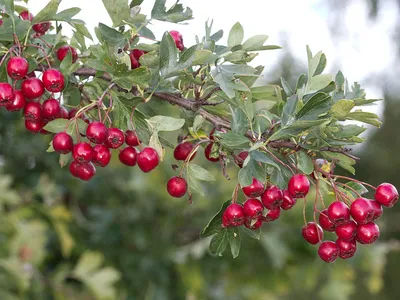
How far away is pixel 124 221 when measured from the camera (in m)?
2.54

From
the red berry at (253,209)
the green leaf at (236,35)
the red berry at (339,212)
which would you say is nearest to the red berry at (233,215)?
the red berry at (253,209)

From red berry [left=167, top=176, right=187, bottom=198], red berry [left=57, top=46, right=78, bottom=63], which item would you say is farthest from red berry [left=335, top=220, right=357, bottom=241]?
red berry [left=57, top=46, right=78, bottom=63]

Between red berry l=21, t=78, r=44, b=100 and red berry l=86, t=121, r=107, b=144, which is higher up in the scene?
red berry l=21, t=78, r=44, b=100

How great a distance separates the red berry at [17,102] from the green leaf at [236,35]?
0.30 meters

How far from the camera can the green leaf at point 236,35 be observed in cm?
82

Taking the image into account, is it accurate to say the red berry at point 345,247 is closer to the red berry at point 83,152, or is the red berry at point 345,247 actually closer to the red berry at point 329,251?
the red berry at point 329,251

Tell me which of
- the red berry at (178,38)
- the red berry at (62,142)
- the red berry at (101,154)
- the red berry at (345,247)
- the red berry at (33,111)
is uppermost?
the red berry at (178,38)

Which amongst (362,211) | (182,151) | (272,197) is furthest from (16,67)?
(362,211)

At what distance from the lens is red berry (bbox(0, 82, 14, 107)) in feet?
2.54

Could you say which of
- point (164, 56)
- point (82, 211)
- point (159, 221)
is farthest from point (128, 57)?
point (82, 211)

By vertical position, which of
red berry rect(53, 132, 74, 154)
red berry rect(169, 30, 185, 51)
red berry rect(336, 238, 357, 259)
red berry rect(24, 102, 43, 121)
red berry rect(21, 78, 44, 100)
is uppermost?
red berry rect(169, 30, 185, 51)

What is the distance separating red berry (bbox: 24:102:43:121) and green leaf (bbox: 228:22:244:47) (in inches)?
11.1

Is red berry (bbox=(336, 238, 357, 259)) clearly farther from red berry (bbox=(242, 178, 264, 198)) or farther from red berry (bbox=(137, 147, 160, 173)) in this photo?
red berry (bbox=(137, 147, 160, 173))

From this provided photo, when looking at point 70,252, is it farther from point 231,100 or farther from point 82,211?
point 231,100
